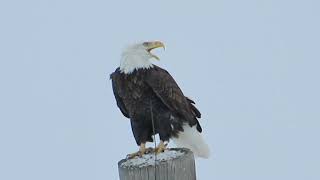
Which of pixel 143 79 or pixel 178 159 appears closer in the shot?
pixel 178 159

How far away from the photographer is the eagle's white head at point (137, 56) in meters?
4.55

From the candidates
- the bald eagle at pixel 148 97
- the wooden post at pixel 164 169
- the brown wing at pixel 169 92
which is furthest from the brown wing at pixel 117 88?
the wooden post at pixel 164 169

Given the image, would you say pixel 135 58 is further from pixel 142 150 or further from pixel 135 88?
pixel 142 150

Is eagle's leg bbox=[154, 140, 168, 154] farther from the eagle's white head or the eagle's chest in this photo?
the eagle's white head

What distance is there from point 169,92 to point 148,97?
18 cm

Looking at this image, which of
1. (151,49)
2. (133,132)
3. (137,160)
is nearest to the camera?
(137,160)

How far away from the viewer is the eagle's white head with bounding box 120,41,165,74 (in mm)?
4547

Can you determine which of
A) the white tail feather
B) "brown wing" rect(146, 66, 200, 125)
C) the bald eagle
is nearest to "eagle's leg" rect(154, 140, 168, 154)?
the bald eagle

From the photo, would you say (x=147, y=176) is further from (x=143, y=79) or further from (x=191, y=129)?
(x=191, y=129)

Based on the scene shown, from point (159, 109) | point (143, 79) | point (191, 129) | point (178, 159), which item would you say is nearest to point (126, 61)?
point (143, 79)

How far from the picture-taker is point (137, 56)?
14.9 feet

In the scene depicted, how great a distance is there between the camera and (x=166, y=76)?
4.75m

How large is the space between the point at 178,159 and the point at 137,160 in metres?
0.48

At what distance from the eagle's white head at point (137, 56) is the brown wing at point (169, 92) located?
128 millimetres
